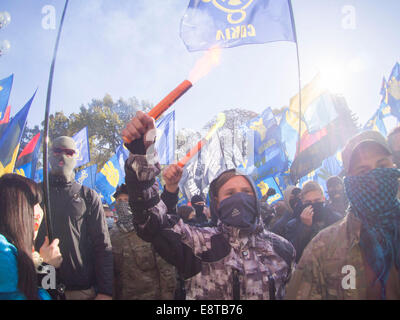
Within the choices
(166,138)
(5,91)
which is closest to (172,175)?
(5,91)

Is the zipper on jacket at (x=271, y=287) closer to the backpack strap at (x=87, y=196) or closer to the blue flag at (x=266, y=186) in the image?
the backpack strap at (x=87, y=196)

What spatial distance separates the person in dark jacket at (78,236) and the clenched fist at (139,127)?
3.77ft

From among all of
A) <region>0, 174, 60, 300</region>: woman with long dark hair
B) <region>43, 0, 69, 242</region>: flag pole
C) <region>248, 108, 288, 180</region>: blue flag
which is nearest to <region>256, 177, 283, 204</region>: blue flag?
<region>248, 108, 288, 180</region>: blue flag

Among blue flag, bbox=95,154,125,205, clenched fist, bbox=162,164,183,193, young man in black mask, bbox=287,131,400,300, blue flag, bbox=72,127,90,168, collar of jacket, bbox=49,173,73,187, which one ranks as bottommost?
young man in black mask, bbox=287,131,400,300

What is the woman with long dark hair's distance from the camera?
1.40m

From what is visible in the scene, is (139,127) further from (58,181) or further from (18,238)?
(58,181)

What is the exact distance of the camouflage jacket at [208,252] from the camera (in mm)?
1509

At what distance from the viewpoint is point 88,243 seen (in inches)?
89.9

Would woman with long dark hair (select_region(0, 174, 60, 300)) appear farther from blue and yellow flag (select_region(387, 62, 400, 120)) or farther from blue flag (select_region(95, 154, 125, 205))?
blue flag (select_region(95, 154, 125, 205))

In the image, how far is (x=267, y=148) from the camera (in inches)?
307

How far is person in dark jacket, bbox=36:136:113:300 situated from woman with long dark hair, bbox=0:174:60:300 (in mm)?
478

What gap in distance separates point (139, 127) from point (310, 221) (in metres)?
1.96

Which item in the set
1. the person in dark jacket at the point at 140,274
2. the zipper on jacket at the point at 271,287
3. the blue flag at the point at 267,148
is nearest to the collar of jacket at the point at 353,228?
the zipper on jacket at the point at 271,287
